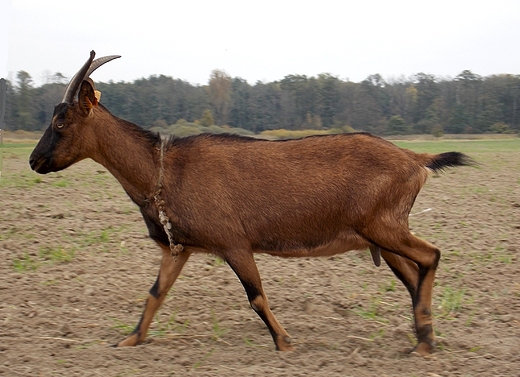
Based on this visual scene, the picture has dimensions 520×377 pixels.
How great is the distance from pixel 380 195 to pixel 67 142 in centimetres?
286

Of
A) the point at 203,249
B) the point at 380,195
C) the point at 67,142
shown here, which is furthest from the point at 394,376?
the point at 67,142

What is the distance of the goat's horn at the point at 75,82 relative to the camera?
19.5 ft

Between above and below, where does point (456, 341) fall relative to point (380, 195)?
below

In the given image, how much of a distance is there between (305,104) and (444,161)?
28.0m

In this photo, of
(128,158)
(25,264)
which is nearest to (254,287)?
(128,158)

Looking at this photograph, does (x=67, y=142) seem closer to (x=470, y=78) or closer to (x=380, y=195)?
(x=380, y=195)

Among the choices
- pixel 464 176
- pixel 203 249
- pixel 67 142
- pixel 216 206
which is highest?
pixel 67 142

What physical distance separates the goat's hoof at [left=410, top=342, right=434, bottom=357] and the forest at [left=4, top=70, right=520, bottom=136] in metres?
8.76

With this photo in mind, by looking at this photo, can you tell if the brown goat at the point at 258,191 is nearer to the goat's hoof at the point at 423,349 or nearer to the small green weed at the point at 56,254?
the goat's hoof at the point at 423,349

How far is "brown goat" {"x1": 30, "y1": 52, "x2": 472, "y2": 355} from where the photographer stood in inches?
233

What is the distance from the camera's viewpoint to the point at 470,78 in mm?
51656

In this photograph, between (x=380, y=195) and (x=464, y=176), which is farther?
(x=464, y=176)

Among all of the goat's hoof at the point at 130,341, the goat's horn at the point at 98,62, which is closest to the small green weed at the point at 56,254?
the goat's hoof at the point at 130,341

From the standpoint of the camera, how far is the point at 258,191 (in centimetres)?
606
